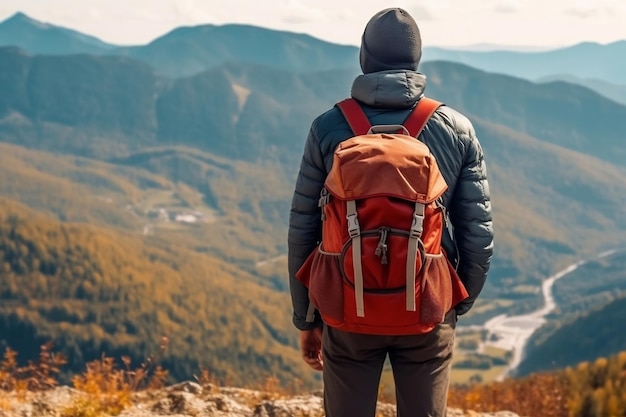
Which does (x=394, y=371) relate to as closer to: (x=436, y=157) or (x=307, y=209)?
(x=307, y=209)

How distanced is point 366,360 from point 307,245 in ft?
2.49

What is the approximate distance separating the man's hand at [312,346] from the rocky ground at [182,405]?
211 centimetres

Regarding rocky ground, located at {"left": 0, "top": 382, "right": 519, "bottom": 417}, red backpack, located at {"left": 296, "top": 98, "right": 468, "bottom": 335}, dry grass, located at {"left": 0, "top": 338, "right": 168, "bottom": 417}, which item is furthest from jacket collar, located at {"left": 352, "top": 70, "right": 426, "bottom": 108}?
dry grass, located at {"left": 0, "top": 338, "right": 168, "bottom": 417}

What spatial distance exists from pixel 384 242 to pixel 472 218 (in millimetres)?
807

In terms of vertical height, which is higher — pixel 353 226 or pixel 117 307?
pixel 353 226

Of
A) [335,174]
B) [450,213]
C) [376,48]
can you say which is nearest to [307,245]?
[335,174]

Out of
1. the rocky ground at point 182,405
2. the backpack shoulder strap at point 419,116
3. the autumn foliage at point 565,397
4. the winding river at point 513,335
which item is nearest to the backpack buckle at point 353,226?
the backpack shoulder strap at point 419,116

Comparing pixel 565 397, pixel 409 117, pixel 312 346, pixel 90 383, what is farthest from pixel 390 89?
pixel 565 397

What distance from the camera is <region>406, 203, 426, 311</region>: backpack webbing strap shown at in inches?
142

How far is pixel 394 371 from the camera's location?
4039mm

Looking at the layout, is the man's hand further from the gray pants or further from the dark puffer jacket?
the gray pants

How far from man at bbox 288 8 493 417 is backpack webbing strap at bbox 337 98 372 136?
0.14 ft

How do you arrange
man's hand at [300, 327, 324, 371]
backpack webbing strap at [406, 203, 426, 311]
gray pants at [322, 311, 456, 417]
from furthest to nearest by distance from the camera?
man's hand at [300, 327, 324, 371]
gray pants at [322, 311, 456, 417]
backpack webbing strap at [406, 203, 426, 311]

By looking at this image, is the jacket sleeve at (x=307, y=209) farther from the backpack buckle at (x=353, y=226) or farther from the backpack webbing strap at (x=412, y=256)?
the backpack webbing strap at (x=412, y=256)
